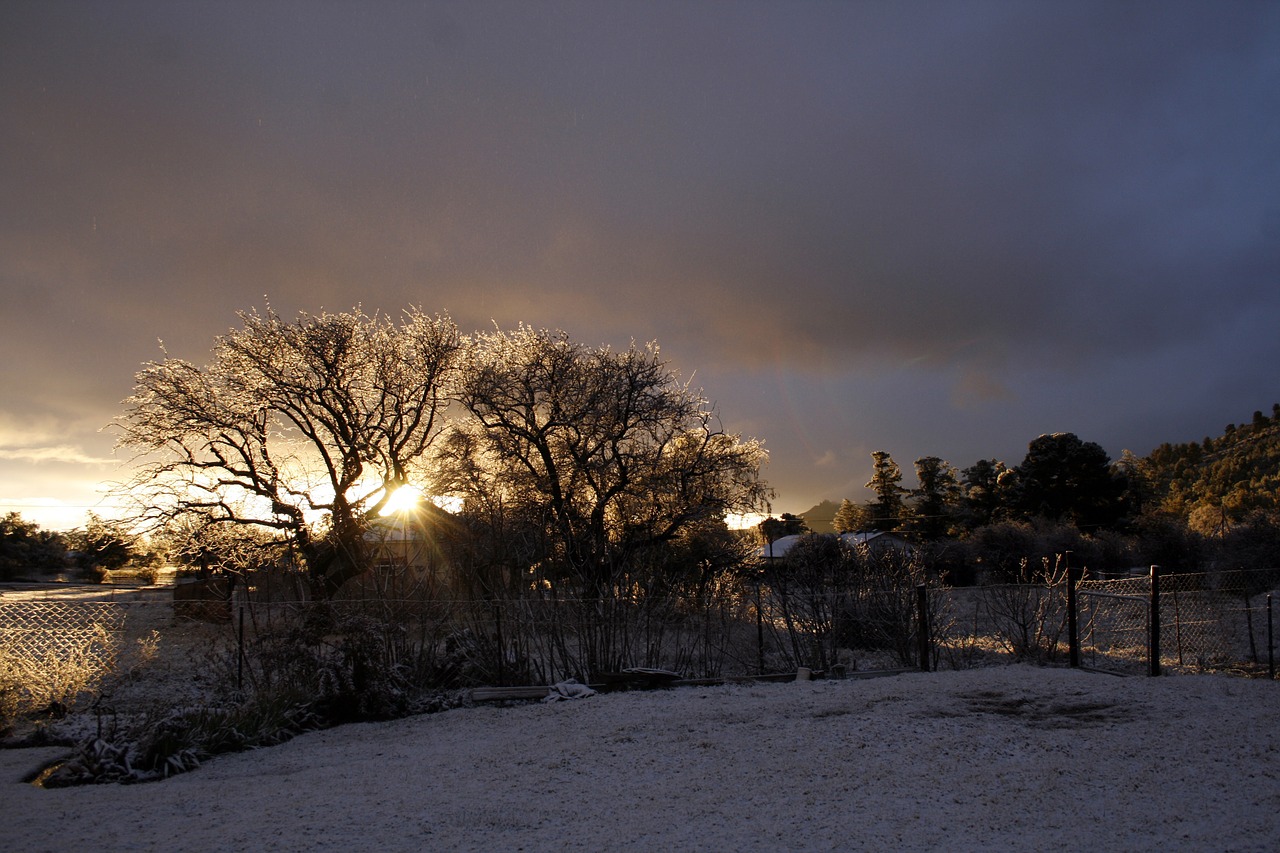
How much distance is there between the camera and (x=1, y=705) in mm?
7832

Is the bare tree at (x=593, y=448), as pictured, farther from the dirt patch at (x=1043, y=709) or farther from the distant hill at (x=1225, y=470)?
the distant hill at (x=1225, y=470)

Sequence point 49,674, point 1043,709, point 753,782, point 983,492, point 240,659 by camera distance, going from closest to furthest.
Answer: point 753,782, point 1043,709, point 49,674, point 240,659, point 983,492

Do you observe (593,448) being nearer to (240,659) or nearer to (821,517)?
(240,659)

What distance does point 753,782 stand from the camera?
18.4 feet

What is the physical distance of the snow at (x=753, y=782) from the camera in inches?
182

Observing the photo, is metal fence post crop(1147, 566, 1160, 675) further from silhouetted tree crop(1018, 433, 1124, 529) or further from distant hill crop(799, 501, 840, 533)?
distant hill crop(799, 501, 840, 533)

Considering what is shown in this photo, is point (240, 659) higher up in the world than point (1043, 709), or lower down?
higher up

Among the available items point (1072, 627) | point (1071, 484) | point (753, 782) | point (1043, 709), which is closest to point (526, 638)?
point (753, 782)

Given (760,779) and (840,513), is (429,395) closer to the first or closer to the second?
(760,779)

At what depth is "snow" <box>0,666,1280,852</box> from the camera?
4629mm

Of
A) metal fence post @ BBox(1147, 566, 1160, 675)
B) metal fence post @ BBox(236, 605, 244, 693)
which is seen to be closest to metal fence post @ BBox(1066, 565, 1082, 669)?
metal fence post @ BBox(1147, 566, 1160, 675)

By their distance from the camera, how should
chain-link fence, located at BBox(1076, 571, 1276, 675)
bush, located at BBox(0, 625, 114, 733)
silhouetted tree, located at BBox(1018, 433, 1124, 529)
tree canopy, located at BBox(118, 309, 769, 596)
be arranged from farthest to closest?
silhouetted tree, located at BBox(1018, 433, 1124, 529)
tree canopy, located at BBox(118, 309, 769, 596)
chain-link fence, located at BBox(1076, 571, 1276, 675)
bush, located at BBox(0, 625, 114, 733)

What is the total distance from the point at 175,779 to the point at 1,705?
2.88 meters

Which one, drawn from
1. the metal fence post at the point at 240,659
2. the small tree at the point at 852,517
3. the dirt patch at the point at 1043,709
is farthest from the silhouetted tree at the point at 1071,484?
the metal fence post at the point at 240,659
